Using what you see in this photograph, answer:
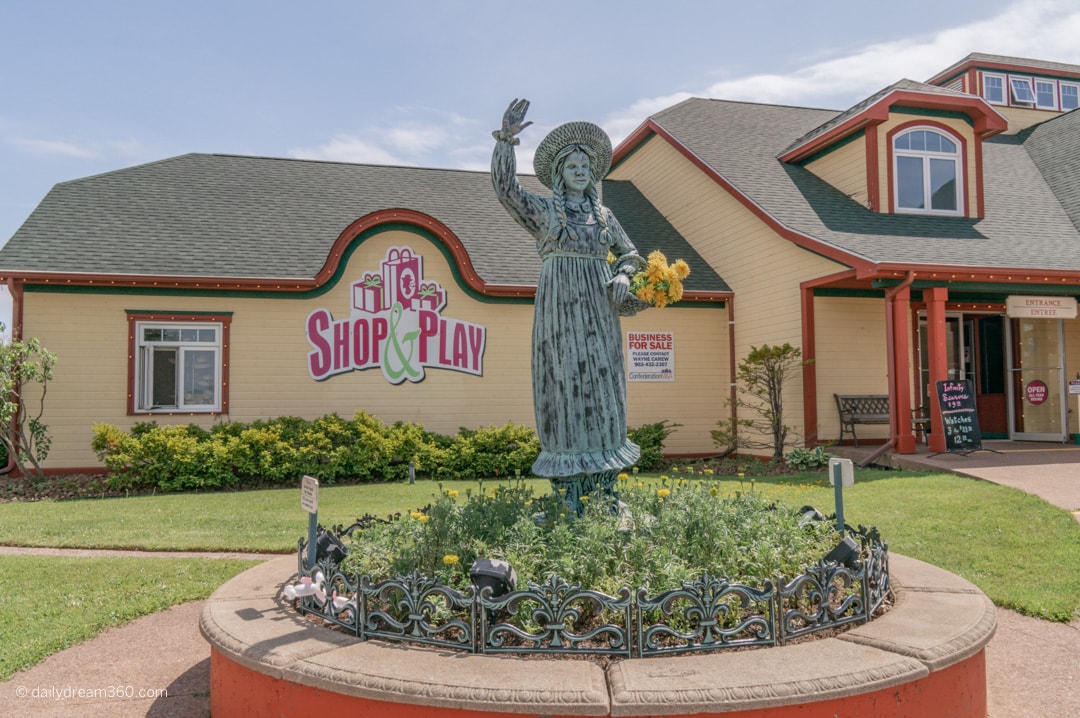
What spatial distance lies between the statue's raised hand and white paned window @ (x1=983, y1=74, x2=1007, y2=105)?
907 inches

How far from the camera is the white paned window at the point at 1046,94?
23.2m

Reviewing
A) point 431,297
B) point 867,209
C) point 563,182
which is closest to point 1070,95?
point 867,209

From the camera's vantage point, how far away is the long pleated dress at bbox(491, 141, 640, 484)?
442 cm

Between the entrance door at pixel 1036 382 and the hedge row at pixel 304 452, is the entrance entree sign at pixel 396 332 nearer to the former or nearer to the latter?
the hedge row at pixel 304 452

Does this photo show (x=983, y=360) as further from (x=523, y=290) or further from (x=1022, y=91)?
(x=1022, y=91)

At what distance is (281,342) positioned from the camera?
13398 mm

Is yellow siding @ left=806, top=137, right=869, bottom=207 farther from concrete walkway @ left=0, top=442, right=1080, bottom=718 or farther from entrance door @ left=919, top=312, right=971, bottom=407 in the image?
concrete walkway @ left=0, top=442, right=1080, bottom=718

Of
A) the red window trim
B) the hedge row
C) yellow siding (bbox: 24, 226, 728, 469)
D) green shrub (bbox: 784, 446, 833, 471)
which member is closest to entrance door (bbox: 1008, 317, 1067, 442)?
green shrub (bbox: 784, 446, 833, 471)

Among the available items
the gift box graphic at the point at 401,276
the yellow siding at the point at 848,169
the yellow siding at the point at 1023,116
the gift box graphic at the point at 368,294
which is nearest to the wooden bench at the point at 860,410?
the yellow siding at the point at 848,169

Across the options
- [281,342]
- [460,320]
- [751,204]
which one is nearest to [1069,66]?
[751,204]

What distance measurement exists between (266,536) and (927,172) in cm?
1346

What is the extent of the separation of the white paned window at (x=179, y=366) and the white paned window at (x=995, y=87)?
22.1m

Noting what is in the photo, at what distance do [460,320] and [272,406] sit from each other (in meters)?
3.69

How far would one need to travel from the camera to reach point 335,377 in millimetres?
13586
